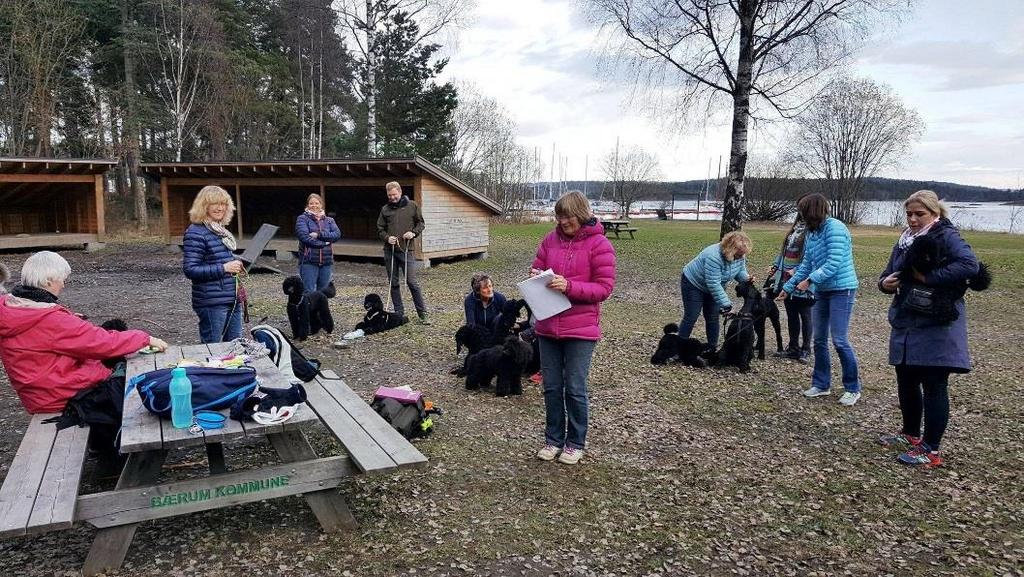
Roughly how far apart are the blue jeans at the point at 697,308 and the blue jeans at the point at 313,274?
13.6 ft

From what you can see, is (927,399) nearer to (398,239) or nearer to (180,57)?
(398,239)

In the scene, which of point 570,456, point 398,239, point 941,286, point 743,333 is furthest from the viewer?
point 398,239

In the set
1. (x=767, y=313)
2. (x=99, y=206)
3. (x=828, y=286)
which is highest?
(x=99, y=206)

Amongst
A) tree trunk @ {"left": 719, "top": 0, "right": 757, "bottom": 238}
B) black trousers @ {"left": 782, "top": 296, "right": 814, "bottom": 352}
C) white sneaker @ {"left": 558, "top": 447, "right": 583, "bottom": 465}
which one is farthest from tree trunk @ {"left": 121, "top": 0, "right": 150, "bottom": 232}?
white sneaker @ {"left": 558, "top": 447, "right": 583, "bottom": 465}

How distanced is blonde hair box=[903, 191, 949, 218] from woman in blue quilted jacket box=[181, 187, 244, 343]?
444cm

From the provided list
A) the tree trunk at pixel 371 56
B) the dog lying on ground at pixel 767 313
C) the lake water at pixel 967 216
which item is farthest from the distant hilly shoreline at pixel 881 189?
the dog lying on ground at pixel 767 313

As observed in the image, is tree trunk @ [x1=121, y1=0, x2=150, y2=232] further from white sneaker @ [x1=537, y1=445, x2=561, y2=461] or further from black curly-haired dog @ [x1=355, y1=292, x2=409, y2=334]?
white sneaker @ [x1=537, y1=445, x2=561, y2=461]

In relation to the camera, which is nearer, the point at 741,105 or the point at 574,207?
the point at 574,207

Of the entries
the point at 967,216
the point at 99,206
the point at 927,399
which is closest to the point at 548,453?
the point at 927,399

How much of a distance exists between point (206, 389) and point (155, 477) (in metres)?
0.43

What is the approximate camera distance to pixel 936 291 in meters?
3.72

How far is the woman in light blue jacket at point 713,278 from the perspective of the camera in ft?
19.3

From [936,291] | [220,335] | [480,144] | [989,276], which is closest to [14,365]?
[220,335]

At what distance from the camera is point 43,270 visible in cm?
325
